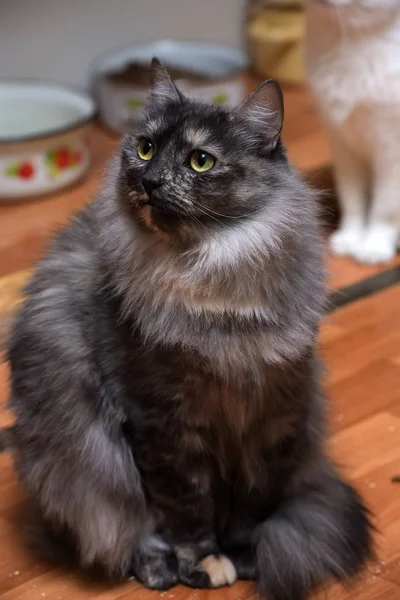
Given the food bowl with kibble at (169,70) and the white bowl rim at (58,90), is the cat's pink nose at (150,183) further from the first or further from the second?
the food bowl with kibble at (169,70)

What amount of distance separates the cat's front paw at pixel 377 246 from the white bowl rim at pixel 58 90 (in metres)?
0.96

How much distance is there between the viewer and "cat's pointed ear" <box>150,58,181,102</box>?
131 cm

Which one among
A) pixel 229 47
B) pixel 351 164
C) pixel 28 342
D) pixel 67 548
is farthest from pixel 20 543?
pixel 229 47

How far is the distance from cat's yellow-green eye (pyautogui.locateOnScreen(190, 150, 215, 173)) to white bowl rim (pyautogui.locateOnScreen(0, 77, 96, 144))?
1.58 meters

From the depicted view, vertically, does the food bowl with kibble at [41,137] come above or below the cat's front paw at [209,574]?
above

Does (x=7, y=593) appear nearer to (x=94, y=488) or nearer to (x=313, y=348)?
(x=94, y=488)

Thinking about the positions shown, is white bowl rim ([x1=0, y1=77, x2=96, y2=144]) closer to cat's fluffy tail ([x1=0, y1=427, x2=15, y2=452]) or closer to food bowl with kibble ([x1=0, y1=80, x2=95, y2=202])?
food bowl with kibble ([x1=0, y1=80, x2=95, y2=202])

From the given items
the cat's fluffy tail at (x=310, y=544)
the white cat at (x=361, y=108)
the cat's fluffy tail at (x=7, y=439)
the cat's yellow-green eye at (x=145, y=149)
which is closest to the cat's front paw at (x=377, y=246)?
the white cat at (x=361, y=108)

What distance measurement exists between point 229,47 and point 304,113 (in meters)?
0.43

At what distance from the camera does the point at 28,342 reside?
4.52ft

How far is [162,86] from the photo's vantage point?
132cm

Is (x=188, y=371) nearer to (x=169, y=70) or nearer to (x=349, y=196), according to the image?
(x=349, y=196)

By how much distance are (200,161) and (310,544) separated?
0.62 metres

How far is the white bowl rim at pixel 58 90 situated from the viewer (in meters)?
2.69
